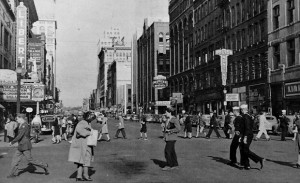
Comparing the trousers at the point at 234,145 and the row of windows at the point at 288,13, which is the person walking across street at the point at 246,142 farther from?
the row of windows at the point at 288,13

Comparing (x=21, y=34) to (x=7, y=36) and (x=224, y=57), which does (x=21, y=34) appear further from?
(x=224, y=57)

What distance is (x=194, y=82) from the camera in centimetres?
6956

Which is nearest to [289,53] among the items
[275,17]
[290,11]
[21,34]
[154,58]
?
[290,11]

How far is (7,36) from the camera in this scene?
48.0m

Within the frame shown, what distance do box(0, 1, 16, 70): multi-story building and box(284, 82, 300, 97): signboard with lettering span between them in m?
29.2

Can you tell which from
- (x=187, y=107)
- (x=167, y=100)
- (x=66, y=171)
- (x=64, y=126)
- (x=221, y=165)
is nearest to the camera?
(x=66, y=171)

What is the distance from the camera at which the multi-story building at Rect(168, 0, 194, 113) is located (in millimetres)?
73188

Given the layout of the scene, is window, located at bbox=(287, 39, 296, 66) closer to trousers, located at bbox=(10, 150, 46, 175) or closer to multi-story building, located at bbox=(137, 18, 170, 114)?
trousers, located at bbox=(10, 150, 46, 175)

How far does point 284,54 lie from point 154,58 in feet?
234

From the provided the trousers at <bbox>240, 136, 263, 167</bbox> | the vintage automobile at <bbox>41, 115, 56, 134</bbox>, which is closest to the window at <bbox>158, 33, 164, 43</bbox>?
the vintage automobile at <bbox>41, 115, 56, 134</bbox>

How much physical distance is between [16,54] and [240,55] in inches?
1111

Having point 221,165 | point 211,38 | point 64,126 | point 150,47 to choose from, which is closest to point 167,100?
point 150,47

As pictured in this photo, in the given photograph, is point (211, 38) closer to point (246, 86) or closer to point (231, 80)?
point (231, 80)

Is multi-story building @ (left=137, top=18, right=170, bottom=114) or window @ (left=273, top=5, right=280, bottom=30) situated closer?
window @ (left=273, top=5, right=280, bottom=30)
